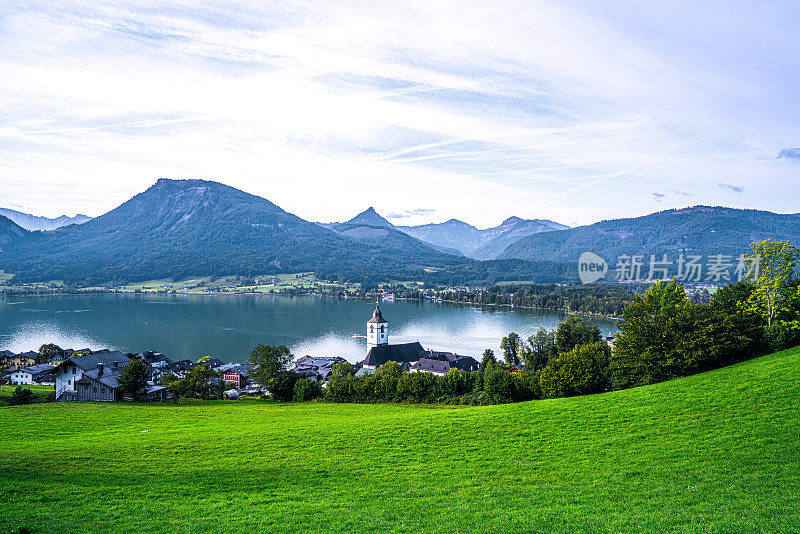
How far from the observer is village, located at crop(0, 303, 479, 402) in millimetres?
32375

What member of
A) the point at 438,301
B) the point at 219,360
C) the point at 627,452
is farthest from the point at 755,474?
the point at 438,301

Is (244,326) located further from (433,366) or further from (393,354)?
(433,366)

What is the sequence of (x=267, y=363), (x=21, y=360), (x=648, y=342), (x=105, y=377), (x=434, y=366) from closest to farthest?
(x=648, y=342) < (x=105, y=377) < (x=267, y=363) < (x=434, y=366) < (x=21, y=360)

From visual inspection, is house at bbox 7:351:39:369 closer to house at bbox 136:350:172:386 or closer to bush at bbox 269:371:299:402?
house at bbox 136:350:172:386

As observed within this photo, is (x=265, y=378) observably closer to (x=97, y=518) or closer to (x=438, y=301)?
(x=97, y=518)

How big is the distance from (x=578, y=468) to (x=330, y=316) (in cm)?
9999

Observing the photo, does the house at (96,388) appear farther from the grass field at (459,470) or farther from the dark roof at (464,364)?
the dark roof at (464,364)

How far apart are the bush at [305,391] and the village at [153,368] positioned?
2.68m

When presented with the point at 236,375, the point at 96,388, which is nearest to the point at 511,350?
the point at 236,375

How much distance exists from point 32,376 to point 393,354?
35327mm

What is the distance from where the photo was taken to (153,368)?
50.0 meters

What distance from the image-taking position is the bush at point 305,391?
3316 cm

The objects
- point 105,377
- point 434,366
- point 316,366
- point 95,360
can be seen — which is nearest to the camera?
point 105,377

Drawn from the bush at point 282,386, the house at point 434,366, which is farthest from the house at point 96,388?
the house at point 434,366
